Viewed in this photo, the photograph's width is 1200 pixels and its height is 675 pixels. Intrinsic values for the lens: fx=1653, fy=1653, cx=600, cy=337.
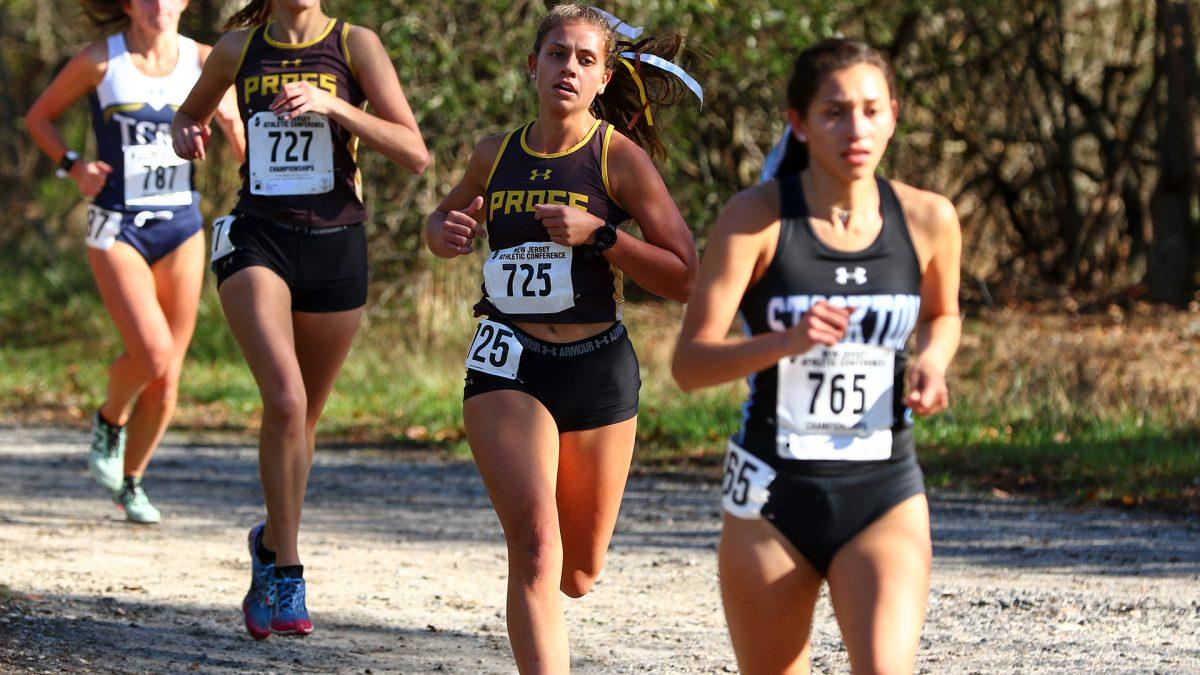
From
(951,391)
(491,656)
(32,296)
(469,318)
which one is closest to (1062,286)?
(951,391)

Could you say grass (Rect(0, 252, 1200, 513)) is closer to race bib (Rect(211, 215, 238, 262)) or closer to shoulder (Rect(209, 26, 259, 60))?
race bib (Rect(211, 215, 238, 262))

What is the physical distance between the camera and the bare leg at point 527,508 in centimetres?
376

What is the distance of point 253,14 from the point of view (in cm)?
568

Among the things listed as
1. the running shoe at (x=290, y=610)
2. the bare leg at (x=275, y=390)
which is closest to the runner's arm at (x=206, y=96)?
the bare leg at (x=275, y=390)

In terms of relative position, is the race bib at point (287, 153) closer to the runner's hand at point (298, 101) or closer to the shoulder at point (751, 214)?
the runner's hand at point (298, 101)

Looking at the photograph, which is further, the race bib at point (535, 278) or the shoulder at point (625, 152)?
the shoulder at point (625, 152)

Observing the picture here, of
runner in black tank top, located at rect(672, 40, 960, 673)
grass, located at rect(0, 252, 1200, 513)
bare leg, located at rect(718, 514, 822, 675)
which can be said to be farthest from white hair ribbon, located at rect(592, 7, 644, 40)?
grass, located at rect(0, 252, 1200, 513)

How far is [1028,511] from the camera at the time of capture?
7500mm

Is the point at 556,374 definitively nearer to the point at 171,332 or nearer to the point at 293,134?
the point at 293,134

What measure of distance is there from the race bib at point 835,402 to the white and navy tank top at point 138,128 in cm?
410

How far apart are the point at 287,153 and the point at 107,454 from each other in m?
2.54

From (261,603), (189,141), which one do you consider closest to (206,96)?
(189,141)

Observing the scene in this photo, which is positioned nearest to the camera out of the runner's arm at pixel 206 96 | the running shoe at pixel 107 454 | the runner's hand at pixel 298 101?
the runner's hand at pixel 298 101

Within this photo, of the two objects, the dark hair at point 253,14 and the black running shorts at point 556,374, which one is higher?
the dark hair at point 253,14
